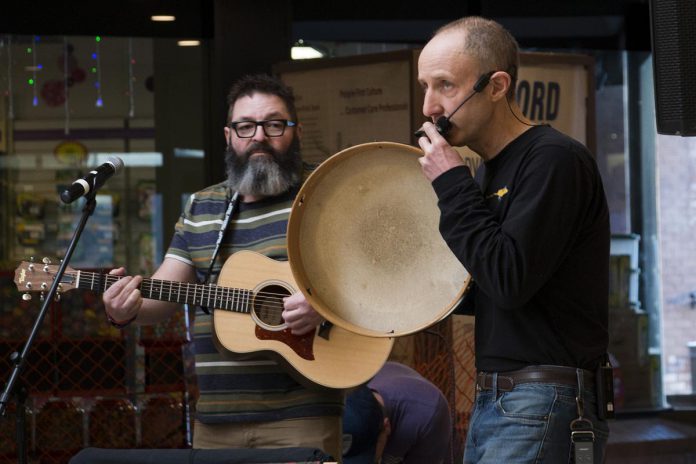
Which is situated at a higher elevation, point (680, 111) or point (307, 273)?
point (680, 111)

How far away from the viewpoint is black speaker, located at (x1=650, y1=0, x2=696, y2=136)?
8.82ft

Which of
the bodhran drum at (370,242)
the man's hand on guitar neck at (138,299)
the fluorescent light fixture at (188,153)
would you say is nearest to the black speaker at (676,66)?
the bodhran drum at (370,242)

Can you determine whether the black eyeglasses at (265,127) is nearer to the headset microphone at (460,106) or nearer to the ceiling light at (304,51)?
the headset microphone at (460,106)

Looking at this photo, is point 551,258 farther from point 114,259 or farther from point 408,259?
point 114,259

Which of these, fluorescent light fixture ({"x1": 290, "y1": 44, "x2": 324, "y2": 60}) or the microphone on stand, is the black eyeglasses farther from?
fluorescent light fixture ({"x1": 290, "y1": 44, "x2": 324, "y2": 60})

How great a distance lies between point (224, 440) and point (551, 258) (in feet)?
4.41

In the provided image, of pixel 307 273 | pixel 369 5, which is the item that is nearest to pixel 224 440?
pixel 307 273

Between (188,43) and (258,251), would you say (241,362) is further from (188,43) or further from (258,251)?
(188,43)

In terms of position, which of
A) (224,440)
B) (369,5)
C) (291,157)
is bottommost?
(224,440)

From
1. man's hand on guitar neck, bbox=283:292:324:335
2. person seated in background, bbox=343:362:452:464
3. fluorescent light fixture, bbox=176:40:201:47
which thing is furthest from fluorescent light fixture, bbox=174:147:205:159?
man's hand on guitar neck, bbox=283:292:324:335

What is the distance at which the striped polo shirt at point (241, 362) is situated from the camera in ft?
10.1

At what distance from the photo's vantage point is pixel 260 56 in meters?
5.43

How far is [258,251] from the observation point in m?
3.16

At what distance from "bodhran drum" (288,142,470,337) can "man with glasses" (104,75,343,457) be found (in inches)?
18.4
